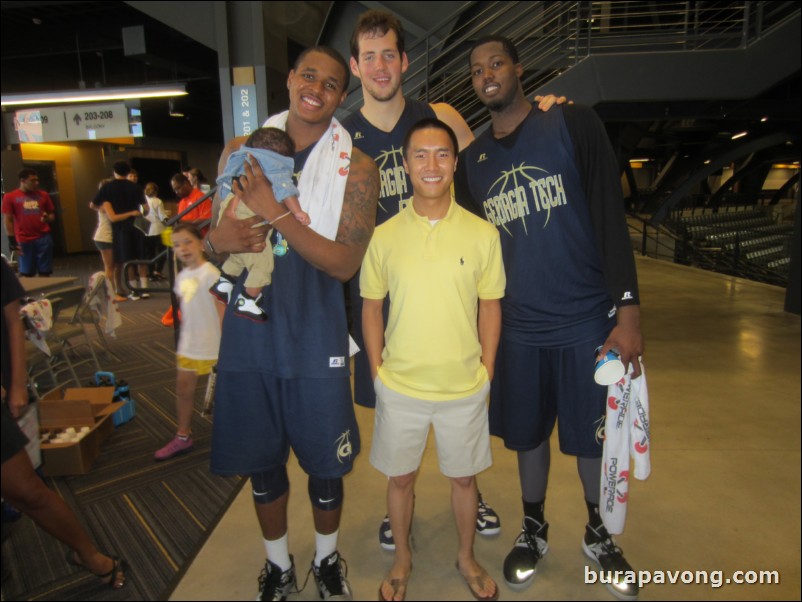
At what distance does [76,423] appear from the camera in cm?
325

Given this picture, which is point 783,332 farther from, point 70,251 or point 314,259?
point 70,251

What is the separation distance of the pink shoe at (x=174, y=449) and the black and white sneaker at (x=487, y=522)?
2.00m

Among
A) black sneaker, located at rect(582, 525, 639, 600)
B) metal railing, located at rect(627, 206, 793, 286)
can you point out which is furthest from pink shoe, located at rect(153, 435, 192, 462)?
metal railing, located at rect(627, 206, 793, 286)

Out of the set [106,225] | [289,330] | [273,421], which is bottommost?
[273,421]

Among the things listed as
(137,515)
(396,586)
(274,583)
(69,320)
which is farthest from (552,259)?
(69,320)

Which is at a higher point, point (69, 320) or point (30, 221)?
point (30, 221)

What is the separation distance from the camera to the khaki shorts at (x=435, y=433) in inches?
71.5

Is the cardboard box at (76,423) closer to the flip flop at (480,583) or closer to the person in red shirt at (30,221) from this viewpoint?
the flip flop at (480,583)

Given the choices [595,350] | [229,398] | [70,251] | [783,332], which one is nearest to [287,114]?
[229,398]

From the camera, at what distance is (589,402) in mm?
1981

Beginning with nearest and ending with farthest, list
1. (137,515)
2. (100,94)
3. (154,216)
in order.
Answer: (137,515), (154,216), (100,94)

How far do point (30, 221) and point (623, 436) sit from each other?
9.52 metres

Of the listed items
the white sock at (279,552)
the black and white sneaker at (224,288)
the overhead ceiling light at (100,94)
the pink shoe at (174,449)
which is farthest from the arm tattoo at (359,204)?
the overhead ceiling light at (100,94)

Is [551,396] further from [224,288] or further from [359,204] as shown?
[224,288]
